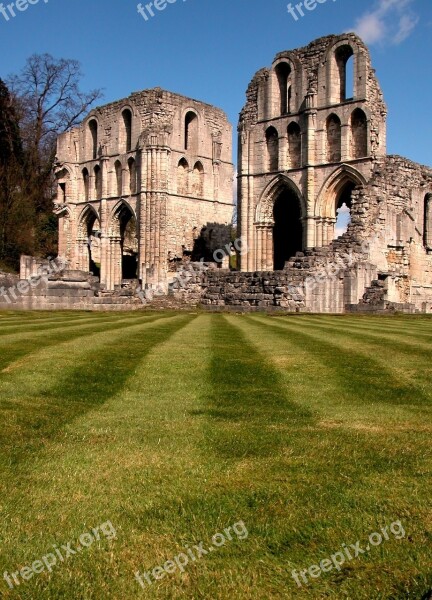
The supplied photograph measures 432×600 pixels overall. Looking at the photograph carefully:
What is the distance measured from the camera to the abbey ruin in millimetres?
26688

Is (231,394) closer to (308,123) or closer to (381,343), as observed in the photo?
(381,343)

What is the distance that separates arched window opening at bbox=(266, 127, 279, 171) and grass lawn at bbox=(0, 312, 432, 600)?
27.9 metres

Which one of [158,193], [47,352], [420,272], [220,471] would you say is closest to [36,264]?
[158,193]

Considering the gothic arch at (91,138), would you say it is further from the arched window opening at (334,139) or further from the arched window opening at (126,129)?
the arched window opening at (334,139)

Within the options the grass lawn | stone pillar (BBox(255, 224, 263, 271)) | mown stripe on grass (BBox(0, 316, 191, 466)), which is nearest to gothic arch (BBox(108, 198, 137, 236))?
stone pillar (BBox(255, 224, 263, 271))

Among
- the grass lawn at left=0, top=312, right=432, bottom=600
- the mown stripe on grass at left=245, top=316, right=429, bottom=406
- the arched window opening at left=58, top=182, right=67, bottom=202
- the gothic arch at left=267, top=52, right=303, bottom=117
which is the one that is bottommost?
the grass lawn at left=0, top=312, right=432, bottom=600

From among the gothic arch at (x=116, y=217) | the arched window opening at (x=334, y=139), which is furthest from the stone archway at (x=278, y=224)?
the gothic arch at (x=116, y=217)

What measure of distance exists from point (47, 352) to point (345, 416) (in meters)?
4.61

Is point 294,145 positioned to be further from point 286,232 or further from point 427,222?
point 427,222

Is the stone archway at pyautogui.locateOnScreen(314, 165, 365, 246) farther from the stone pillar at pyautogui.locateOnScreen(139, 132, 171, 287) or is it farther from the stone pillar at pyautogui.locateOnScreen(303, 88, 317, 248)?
the stone pillar at pyautogui.locateOnScreen(139, 132, 171, 287)

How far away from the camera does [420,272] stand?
31.5 meters

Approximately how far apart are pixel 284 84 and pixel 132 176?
14.1 meters

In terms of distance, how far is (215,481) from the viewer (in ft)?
13.3

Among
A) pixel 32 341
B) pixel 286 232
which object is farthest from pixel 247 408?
pixel 286 232
